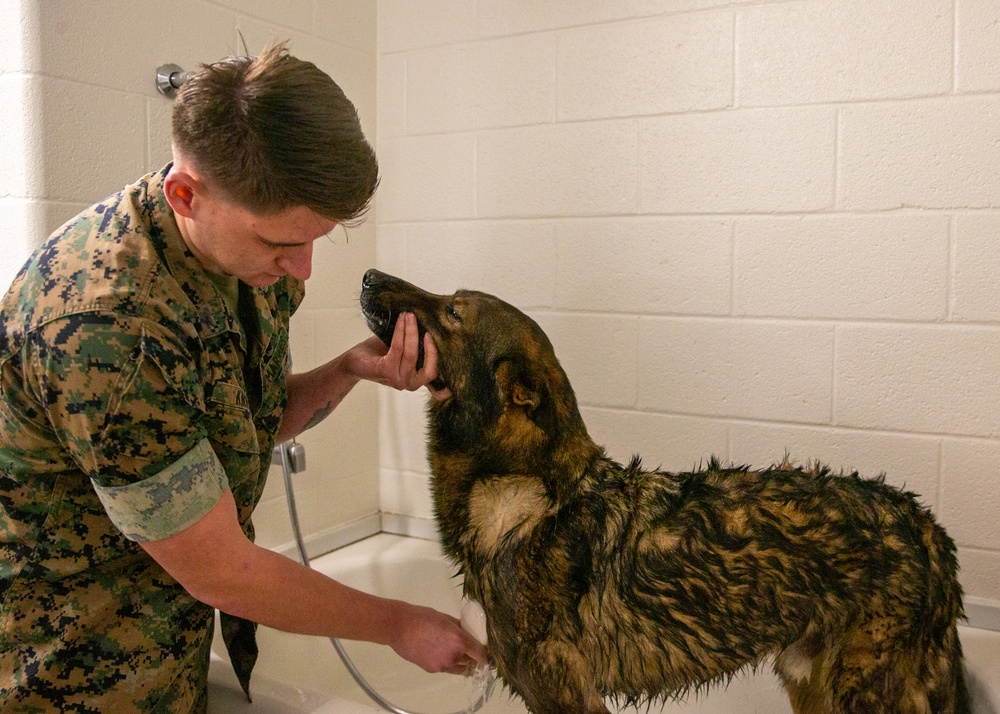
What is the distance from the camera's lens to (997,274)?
6.63 ft

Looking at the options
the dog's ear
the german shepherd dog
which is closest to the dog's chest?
the german shepherd dog

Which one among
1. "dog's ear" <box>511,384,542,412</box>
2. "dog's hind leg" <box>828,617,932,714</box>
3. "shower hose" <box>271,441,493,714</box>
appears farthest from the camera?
"shower hose" <box>271,441,493,714</box>

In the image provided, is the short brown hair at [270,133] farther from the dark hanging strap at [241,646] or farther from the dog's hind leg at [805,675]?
the dog's hind leg at [805,675]

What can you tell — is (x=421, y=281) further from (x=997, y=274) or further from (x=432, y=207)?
(x=997, y=274)

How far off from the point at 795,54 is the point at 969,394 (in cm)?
98

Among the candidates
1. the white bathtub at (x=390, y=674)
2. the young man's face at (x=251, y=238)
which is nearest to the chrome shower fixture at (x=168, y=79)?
the young man's face at (x=251, y=238)

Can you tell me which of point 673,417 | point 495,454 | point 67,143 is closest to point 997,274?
point 673,417

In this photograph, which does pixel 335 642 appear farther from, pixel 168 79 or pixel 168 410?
pixel 168 79

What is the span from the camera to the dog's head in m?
1.55

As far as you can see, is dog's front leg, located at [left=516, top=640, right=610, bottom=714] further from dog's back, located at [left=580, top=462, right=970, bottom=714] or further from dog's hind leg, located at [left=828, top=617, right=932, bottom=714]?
dog's hind leg, located at [left=828, top=617, right=932, bottom=714]

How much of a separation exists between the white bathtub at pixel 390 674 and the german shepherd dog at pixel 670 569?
1.29 feet

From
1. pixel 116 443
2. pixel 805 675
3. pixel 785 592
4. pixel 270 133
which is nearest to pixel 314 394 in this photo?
pixel 116 443

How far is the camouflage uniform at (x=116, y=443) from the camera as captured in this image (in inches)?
44.7

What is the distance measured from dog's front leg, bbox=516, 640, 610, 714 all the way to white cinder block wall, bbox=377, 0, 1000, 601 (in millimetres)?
1105
